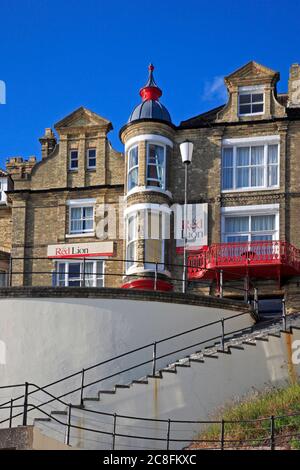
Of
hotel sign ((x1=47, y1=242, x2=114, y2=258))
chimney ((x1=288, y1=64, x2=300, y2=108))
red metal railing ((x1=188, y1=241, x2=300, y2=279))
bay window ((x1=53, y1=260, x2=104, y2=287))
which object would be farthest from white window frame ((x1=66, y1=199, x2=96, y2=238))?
chimney ((x1=288, y1=64, x2=300, y2=108))

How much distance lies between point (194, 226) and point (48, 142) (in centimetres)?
1083

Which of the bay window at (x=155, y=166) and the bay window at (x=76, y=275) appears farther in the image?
the bay window at (x=76, y=275)

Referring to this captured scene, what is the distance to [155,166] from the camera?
3862cm

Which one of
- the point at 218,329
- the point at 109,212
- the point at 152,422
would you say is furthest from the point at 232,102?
the point at 152,422

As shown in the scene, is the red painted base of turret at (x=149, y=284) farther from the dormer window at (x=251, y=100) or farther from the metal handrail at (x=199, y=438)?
the metal handrail at (x=199, y=438)

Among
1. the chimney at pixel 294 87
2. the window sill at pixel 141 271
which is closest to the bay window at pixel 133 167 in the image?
the window sill at pixel 141 271

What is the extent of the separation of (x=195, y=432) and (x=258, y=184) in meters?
14.9

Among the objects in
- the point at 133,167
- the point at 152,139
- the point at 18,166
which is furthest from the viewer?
the point at 18,166

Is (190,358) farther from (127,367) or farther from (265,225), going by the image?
(265,225)

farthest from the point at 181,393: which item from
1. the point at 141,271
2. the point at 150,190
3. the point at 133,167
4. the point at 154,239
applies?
the point at 133,167

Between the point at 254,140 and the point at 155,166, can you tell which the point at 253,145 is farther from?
the point at 155,166

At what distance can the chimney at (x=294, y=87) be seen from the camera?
4003 centimetres

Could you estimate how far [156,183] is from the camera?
126 feet

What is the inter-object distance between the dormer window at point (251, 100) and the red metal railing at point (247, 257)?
233 inches
